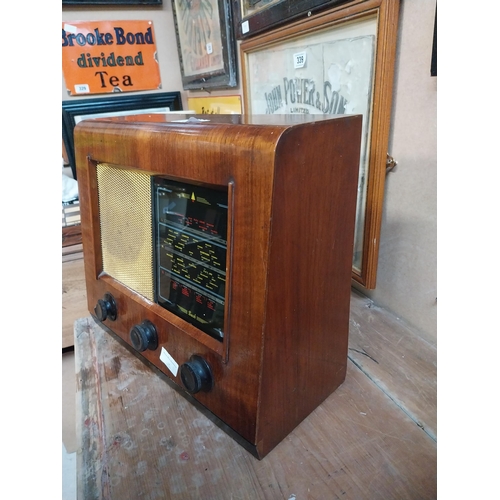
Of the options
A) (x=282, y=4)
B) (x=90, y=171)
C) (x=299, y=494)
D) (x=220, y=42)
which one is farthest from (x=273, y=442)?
(x=220, y=42)

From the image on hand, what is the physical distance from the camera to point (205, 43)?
4.53 feet

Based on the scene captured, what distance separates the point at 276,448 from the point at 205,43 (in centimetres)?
134

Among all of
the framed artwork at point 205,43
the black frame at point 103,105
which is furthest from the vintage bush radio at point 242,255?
the black frame at point 103,105

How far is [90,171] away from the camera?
76 cm

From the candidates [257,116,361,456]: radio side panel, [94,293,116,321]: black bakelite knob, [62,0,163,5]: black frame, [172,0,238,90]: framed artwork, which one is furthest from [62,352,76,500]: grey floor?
[62,0,163,5]: black frame

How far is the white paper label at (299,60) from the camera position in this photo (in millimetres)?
891

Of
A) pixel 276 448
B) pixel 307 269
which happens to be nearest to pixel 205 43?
pixel 307 269

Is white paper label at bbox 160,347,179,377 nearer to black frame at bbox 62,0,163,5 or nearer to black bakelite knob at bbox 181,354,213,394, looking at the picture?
black bakelite knob at bbox 181,354,213,394

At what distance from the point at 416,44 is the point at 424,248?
13.7 inches

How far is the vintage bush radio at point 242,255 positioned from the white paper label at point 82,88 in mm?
1075

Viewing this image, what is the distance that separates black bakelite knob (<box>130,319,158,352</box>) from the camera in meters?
0.65

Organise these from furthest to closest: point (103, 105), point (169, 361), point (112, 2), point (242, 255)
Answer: point (103, 105)
point (112, 2)
point (169, 361)
point (242, 255)

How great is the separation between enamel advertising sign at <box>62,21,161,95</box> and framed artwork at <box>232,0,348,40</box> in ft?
2.22

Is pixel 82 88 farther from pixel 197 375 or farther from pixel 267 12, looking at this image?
pixel 197 375
